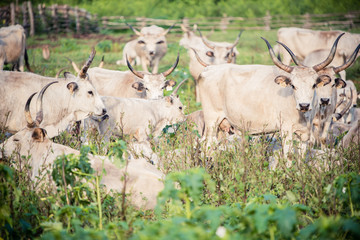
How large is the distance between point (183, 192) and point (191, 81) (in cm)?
1070

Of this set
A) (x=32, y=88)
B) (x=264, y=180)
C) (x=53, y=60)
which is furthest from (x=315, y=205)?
(x=53, y=60)

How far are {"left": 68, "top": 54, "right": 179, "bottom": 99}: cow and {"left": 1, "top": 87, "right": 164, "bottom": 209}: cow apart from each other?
4196 millimetres

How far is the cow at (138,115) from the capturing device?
24.2 feet

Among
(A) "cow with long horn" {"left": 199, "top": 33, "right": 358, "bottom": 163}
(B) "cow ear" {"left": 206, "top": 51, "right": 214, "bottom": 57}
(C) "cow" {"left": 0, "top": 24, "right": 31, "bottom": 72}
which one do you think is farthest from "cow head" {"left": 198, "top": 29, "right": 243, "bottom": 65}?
(C) "cow" {"left": 0, "top": 24, "right": 31, "bottom": 72}

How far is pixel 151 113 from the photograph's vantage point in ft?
26.0

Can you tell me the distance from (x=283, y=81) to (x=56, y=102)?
358 centimetres

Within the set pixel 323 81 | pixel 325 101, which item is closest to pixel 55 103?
pixel 323 81

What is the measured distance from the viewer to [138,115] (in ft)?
25.2

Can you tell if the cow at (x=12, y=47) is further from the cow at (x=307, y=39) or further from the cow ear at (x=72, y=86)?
the cow at (x=307, y=39)

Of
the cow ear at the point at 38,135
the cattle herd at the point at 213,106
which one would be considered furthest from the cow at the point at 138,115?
the cow ear at the point at 38,135

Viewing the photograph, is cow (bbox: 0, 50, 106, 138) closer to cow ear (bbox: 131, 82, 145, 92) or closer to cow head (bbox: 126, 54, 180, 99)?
cow ear (bbox: 131, 82, 145, 92)

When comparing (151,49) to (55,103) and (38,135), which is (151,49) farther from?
Answer: (38,135)

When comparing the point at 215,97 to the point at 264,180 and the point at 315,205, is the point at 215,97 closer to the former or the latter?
the point at 264,180

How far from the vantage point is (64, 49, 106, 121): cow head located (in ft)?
23.4
